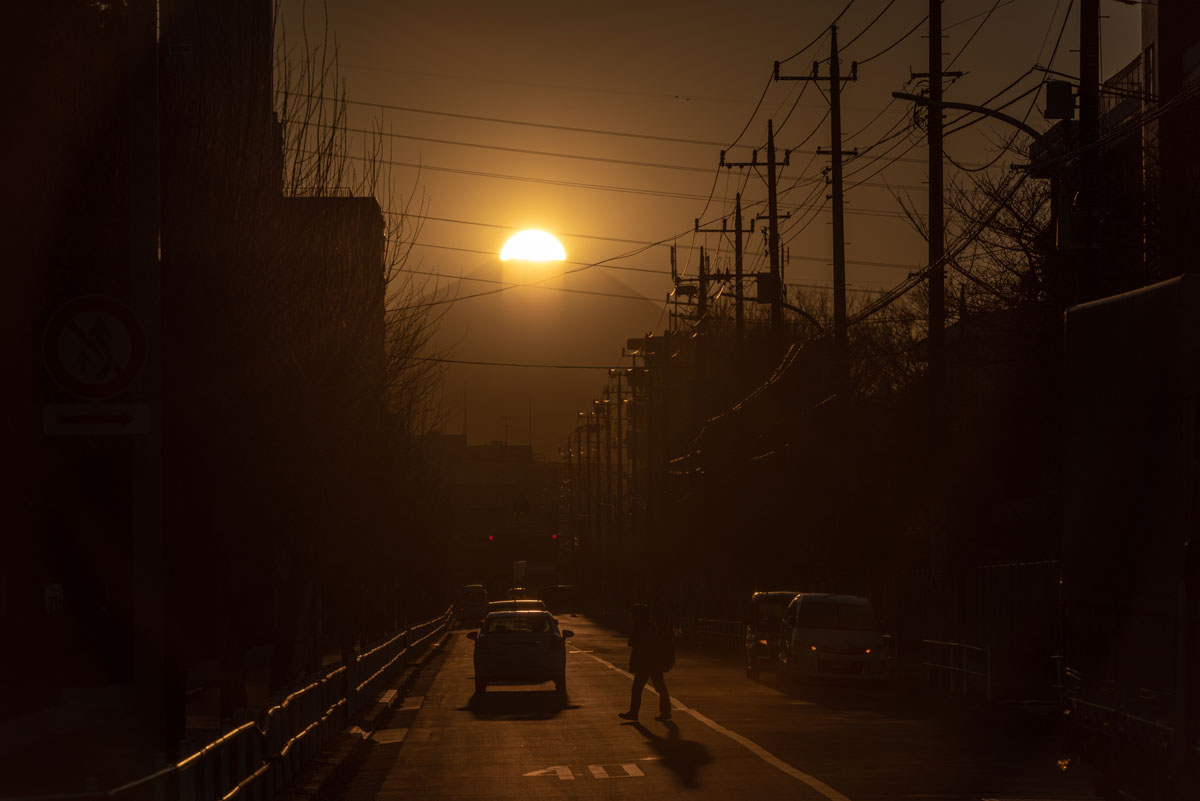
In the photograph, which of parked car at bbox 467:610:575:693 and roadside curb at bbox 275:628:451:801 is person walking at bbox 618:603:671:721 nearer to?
roadside curb at bbox 275:628:451:801

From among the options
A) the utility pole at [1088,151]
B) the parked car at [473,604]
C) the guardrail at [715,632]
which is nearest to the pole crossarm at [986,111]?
the utility pole at [1088,151]

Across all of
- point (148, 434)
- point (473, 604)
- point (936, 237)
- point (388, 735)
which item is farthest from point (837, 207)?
point (473, 604)

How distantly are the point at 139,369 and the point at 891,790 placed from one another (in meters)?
9.18

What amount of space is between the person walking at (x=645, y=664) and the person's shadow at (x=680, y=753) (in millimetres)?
1469

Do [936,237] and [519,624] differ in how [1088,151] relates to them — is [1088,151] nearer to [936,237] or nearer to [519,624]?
[936,237]

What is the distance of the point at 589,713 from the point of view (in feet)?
95.5

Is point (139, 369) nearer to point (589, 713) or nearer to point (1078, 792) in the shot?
point (1078, 792)

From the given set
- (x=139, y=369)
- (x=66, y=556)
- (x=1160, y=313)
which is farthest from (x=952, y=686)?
(x=139, y=369)

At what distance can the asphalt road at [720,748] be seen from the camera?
16938mm

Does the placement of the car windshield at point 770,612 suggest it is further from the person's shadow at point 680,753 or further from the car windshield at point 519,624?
the person's shadow at point 680,753

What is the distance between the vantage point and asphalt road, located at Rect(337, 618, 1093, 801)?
16.9 meters

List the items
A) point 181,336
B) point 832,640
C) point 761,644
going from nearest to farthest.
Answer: point 181,336, point 832,640, point 761,644

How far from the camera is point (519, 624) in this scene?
35031 mm

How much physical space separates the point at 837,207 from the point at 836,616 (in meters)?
12.3
